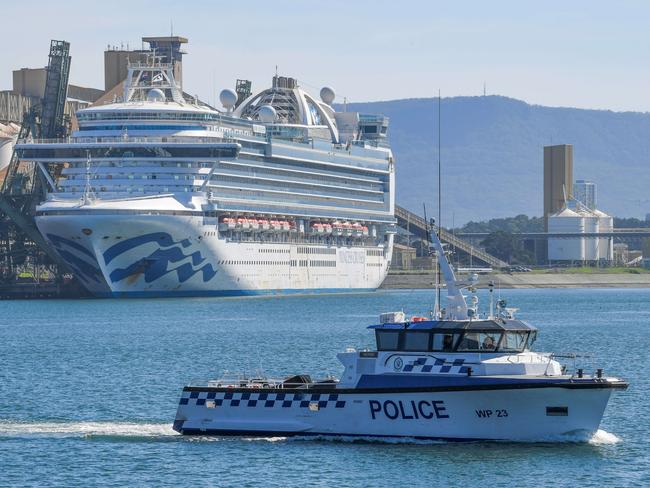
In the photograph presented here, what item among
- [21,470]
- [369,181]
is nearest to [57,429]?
[21,470]

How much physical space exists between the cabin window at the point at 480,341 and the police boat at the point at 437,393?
0.03 meters

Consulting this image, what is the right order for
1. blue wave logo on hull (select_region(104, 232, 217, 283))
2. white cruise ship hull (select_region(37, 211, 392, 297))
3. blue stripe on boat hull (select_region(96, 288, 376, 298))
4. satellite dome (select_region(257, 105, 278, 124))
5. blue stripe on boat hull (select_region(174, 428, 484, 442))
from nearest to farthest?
blue stripe on boat hull (select_region(174, 428, 484, 442)) < white cruise ship hull (select_region(37, 211, 392, 297)) < blue wave logo on hull (select_region(104, 232, 217, 283)) < blue stripe on boat hull (select_region(96, 288, 376, 298)) < satellite dome (select_region(257, 105, 278, 124))

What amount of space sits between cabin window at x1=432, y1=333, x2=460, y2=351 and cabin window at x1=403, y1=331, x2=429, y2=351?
0.79 ft

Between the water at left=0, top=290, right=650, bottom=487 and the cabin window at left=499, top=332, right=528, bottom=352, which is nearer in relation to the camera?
the water at left=0, top=290, right=650, bottom=487

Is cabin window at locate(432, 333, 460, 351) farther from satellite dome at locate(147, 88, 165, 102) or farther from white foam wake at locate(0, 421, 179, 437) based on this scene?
satellite dome at locate(147, 88, 165, 102)

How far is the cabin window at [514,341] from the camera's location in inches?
1569

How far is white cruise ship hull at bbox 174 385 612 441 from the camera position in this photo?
38.9 m

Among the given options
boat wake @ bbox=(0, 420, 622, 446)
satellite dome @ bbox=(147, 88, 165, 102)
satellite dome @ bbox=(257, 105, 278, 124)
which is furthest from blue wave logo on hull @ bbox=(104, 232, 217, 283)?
boat wake @ bbox=(0, 420, 622, 446)

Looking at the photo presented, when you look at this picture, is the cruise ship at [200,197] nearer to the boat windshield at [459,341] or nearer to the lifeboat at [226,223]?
the lifeboat at [226,223]

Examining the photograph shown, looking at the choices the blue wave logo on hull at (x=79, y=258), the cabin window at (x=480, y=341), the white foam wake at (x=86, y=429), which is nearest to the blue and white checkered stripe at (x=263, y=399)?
the white foam wake at (x=86, y=429)

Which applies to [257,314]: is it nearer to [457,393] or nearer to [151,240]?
[151,240]

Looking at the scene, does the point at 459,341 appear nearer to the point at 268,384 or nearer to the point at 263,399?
the point at 263,399

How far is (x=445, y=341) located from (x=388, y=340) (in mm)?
1579

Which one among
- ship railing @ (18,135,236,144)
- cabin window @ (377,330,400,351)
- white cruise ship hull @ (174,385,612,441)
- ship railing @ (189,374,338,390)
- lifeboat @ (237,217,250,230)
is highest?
ship railing @ (18,135,236,144)
